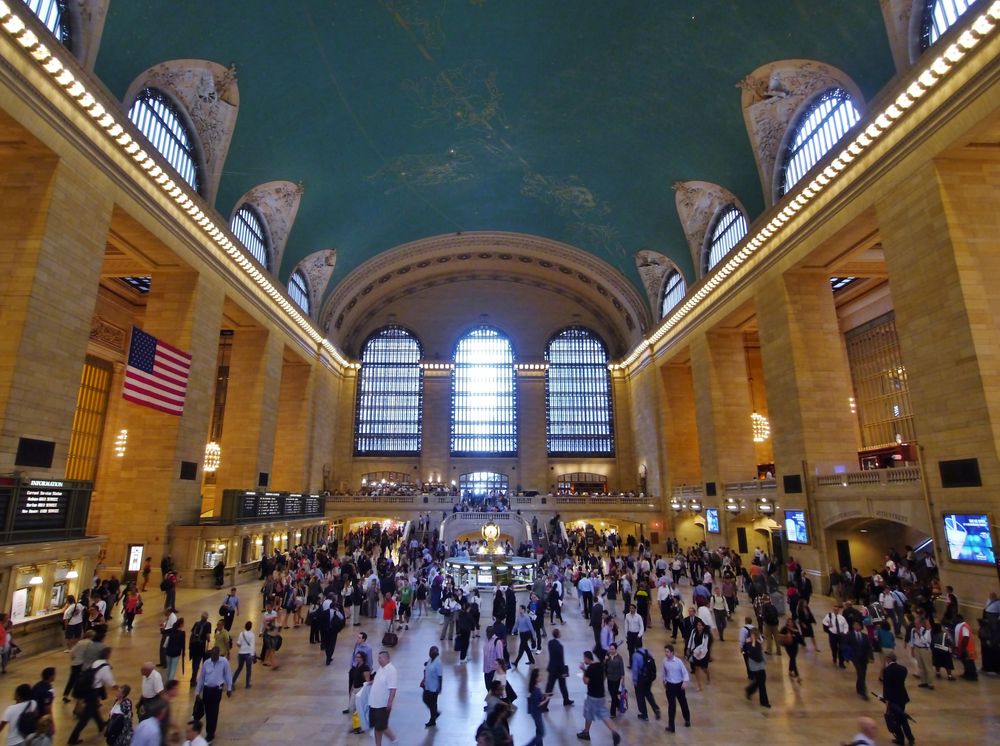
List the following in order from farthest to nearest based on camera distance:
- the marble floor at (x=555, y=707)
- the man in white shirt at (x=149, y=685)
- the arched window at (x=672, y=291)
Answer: the arched window at (x=672, y=291)
the marble floor at (x=555, y=707)
the man in white shirt at (x=149, y=685)

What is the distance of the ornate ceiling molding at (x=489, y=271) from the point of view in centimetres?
3158

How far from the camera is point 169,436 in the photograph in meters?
16.3

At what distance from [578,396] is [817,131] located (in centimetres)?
2286

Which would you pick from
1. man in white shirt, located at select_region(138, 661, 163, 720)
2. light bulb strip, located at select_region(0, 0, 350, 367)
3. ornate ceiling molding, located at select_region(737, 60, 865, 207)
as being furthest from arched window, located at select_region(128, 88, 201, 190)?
ornate ceiling molding, located at select_region(737, 60, 865, 207)

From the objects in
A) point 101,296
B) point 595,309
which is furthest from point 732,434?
point 101,296

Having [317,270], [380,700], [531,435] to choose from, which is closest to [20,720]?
[380,700]

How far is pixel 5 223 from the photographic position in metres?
11.2

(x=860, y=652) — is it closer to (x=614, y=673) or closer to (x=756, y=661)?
(x=756, y=661)

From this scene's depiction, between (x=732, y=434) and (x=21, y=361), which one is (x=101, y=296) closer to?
(x=21, y=361)

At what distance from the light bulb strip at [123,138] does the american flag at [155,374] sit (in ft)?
14.6

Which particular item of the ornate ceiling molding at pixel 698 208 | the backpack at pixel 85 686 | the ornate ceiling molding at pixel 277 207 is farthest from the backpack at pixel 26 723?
the ornate ceiling molding at pixel 698 208

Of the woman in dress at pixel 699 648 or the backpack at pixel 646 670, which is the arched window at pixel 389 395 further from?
the backpack at pixel 646 670

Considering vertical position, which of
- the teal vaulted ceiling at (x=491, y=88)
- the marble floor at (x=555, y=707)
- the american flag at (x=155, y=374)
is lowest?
the marble floor at (x=555, y=707)

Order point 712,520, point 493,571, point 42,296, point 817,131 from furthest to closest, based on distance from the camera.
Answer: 1. point 712,520
2. point 817,131
3. point 493,571
4. point 42,296
